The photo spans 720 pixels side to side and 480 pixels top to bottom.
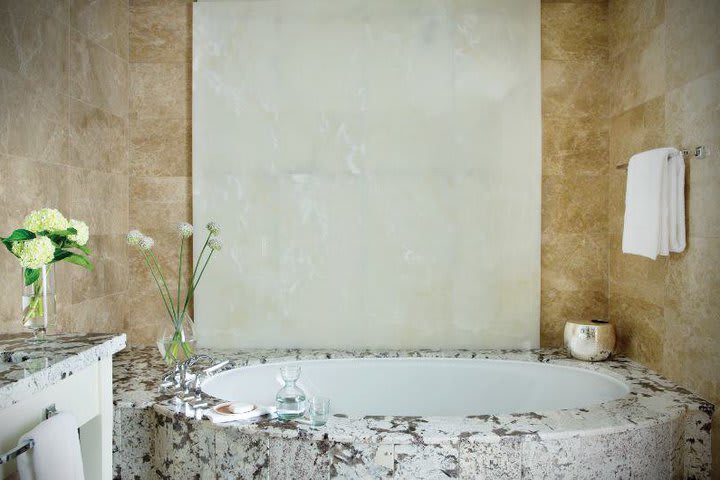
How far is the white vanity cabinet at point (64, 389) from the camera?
125 cm

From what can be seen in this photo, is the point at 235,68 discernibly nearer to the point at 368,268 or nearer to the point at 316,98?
the point at 316,98

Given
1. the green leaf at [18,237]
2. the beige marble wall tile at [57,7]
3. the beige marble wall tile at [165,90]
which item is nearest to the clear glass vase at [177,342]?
the green leaf at [18,237]

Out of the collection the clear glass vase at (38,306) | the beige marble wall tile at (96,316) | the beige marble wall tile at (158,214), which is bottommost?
the beige marble wall tile at (96,316)

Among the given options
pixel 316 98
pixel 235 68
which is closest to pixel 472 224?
pixel 316 98

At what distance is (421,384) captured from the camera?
2.88 meters

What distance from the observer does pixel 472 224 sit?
3096mm

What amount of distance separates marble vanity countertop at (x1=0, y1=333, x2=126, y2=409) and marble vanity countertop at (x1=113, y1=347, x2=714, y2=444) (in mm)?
453

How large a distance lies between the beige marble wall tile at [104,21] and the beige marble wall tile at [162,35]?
60 millimetres

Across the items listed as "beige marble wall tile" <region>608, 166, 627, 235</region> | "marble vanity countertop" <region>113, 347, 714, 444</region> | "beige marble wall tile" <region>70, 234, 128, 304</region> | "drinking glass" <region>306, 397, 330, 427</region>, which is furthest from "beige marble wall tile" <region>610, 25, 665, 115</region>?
"beige marble wall tile" <region>70, 234, 128, 304</region>

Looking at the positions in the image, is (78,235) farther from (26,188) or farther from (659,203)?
(659,203)

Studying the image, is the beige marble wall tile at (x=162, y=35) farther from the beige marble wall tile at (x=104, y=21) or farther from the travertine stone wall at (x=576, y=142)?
the travertine stone wall at (x=576, y=142)

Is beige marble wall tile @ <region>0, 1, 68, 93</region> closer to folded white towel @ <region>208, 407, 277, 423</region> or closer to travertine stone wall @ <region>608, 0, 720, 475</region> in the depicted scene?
folded white towel @ <region>208, 407, 277, 423</region>

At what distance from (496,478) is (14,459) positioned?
4.04ft

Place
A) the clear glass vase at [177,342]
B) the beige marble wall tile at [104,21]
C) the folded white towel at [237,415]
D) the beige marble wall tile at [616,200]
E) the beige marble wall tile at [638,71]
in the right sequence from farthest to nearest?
the beige marble wall tile at [616,200]
the beige marble wall tile at [104,21]
the beige marble wall tile at [638,71]
the clear glass vase at [177,342]
the folded white towel at [237,415]
